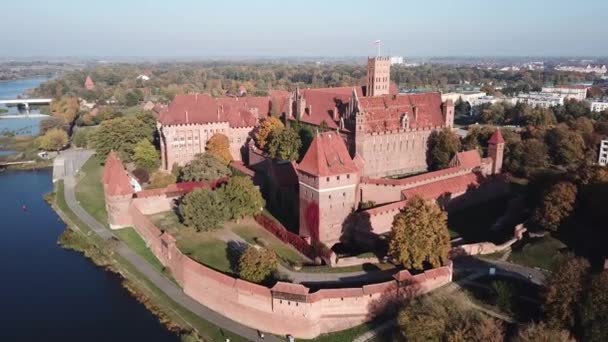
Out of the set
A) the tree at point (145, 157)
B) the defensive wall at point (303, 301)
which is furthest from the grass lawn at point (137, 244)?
the tree at point (145, 157)

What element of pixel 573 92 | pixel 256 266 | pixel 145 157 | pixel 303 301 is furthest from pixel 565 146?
pixel 573 92

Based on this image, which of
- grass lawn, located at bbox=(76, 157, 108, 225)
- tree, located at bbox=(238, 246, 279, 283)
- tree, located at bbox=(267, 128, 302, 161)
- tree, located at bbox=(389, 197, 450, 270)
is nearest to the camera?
tree, located at bbox=(238, 246, 279, 283)

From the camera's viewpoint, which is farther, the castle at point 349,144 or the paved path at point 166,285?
the castle at point 349,144

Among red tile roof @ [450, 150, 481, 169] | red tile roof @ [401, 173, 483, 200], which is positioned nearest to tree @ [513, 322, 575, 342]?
red tile roof @ [401, 173, 483, 200]

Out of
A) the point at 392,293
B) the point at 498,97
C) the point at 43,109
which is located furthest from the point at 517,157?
the point at 43,109

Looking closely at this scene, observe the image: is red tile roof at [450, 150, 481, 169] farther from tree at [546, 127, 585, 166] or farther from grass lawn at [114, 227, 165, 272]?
grass lawn at [114, 227, 165, 272]

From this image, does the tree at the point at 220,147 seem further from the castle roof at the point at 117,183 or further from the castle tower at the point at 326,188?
the castle tower at the point at 326,188
